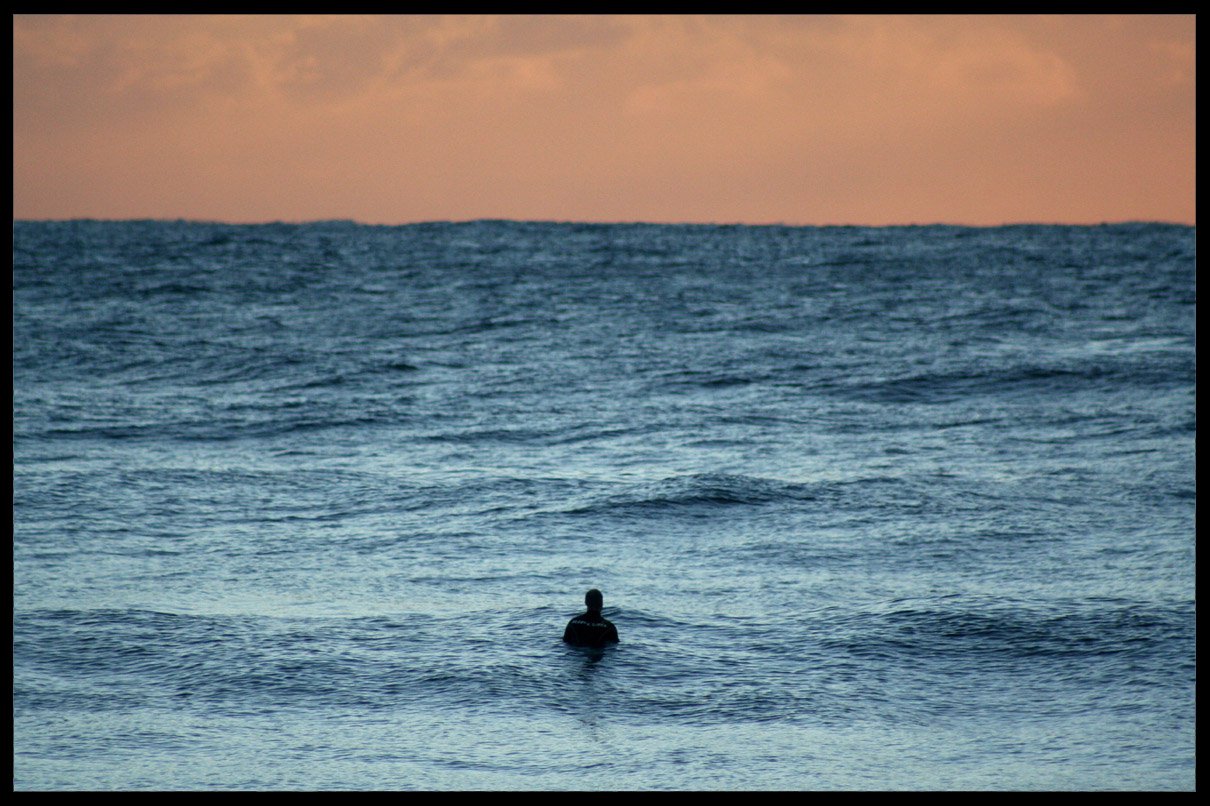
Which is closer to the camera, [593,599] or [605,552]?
[593,599]

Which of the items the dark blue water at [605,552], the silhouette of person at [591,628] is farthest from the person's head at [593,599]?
the dark blue water at [605,552]

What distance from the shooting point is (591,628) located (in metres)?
15.6

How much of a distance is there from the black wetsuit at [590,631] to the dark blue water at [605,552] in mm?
285

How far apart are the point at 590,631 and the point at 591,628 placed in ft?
0.14

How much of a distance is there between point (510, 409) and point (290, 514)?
1259cm

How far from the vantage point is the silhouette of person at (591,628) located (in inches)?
612

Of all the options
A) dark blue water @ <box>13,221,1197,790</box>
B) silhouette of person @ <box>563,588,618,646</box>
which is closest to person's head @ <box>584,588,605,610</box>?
silhouette of person @ <box>563,588,618,646</box>

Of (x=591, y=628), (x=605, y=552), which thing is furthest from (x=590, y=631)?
(x=605, y=552)

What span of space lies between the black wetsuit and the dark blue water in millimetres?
285

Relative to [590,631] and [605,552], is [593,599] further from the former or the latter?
[605,552]

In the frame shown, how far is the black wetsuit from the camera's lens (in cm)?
1559

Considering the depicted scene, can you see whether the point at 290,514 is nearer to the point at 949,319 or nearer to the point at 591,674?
the point at 591,674

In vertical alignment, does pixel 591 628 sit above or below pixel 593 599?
below

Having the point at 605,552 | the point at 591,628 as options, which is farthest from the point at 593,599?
the point at 605,552
